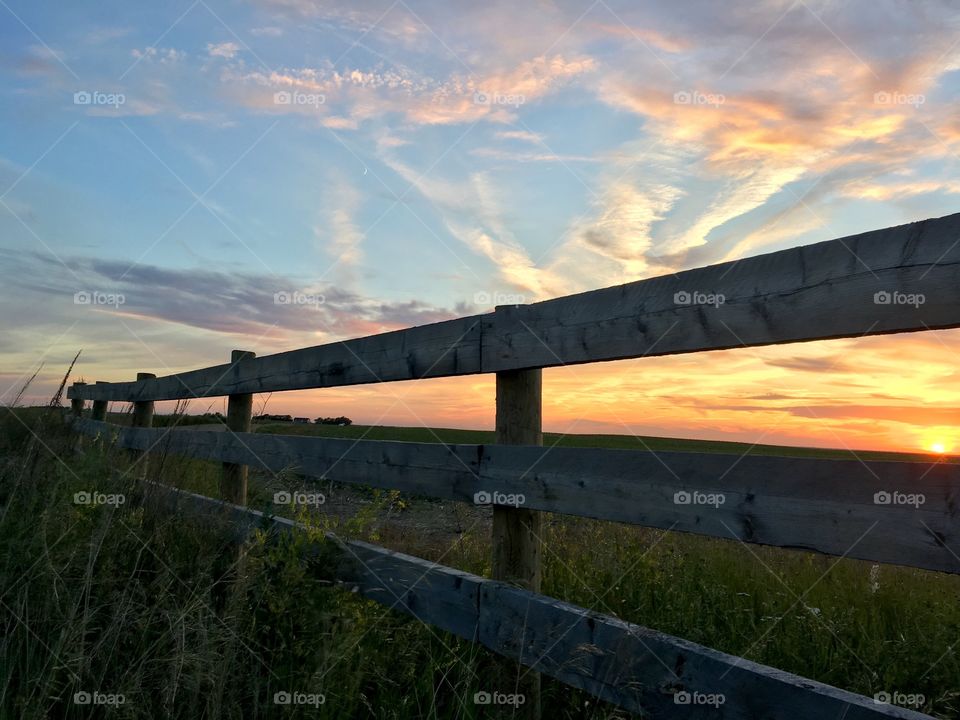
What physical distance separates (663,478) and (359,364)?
2.56 metres

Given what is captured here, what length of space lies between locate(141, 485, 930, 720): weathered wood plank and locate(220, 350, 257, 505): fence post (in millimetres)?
2694

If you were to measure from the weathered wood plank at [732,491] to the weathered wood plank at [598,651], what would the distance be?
1.36ft

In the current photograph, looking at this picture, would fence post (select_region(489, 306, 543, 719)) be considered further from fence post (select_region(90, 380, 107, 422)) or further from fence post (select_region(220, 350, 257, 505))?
fence post (select_region(90, 380, 107, 422))

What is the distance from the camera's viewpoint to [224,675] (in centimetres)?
281

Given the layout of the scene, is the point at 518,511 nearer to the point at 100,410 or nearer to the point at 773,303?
the point at 773,303

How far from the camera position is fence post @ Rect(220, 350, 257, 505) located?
255 inches

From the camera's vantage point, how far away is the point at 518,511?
3549 mm

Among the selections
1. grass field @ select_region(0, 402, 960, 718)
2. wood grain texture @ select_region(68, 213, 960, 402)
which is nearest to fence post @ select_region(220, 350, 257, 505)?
grass field @ select_region(0, 402, 960, 718)

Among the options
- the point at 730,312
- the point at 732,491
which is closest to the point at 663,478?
the point at 732,491

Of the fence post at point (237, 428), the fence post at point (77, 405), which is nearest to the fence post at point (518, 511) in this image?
the fence post at point (237, 428)

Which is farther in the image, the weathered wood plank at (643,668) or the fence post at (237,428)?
the fence post at (237,428)

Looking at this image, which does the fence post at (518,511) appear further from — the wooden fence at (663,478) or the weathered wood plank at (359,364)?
the weathered wood plank at (359,364)

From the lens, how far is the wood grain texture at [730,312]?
221cm

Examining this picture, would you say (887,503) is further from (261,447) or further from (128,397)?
(128,397)
